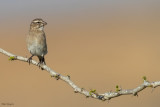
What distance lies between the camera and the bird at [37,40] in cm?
1037

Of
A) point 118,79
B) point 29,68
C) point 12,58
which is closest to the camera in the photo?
point 12,58

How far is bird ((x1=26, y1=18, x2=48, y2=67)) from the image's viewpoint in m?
10.4

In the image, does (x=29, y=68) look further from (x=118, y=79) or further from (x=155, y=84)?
(x=155, y=84)

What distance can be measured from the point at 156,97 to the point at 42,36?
7.85m

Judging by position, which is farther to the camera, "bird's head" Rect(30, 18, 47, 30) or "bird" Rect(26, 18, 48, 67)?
"bird's head" Rect(30, 18, 47, 30)

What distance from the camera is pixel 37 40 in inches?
415

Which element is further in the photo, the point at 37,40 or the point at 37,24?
the point at 37,24

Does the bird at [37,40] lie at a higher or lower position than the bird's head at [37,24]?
lower

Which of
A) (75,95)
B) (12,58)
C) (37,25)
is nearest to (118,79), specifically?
(75,95)

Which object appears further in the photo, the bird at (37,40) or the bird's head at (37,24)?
the bird's head at (37,24)

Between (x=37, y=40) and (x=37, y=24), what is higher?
(x=37, y=24)

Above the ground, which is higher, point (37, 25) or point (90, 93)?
point (37, 25)

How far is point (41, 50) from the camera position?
10.4 meters

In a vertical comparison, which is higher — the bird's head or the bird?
the bird's head
